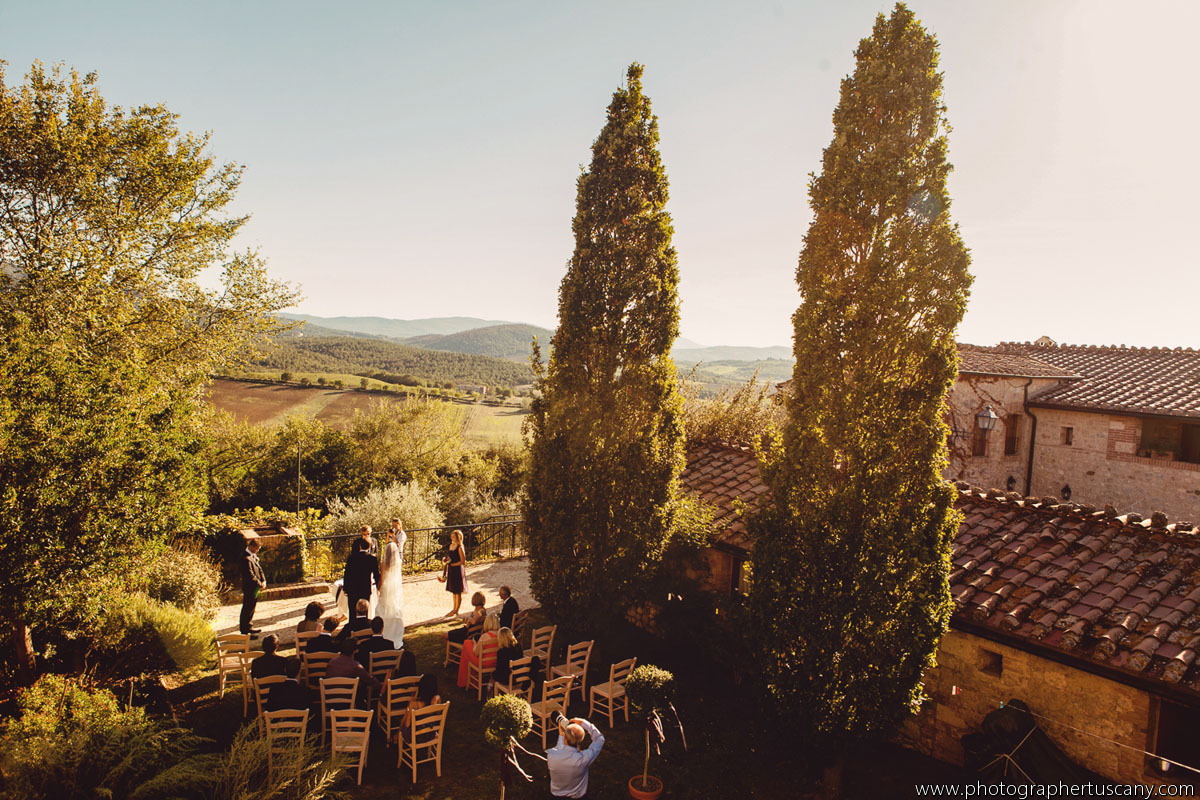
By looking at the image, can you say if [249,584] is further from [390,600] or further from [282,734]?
[282,734]

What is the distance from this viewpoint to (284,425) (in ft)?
90.4

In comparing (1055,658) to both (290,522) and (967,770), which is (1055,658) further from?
(290,522)

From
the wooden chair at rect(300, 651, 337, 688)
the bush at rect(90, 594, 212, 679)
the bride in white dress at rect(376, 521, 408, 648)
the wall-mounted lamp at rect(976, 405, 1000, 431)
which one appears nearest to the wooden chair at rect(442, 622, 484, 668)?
the bride in white dress at rect(376, 521, 408, 648)

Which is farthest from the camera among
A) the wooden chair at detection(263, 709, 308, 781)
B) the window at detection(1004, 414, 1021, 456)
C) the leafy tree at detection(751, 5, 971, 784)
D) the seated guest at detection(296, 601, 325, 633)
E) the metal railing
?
the window at detection(1004, 414, 1021, 456)

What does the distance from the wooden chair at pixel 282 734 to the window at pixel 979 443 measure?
18165mm

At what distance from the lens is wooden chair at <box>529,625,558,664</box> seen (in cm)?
1005

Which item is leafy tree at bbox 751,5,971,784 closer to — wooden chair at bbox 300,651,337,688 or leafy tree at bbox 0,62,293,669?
wooden chair at bbox 300,651,337,688

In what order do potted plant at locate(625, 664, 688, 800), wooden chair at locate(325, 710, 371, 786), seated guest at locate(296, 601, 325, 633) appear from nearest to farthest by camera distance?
wooden chair at locate(325, 710, 371, 786) < potted plant at locate(625, 664, 688, 800) < seated guest at locate(296, 601, 325, 633)

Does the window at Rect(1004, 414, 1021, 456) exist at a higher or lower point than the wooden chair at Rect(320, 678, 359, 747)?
higher

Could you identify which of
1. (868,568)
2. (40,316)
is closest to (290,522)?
(40,316)

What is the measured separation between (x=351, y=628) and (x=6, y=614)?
439 cm

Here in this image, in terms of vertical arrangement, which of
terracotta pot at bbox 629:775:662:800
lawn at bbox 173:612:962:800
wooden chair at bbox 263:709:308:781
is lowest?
lawn at bbox 173:612:962:800

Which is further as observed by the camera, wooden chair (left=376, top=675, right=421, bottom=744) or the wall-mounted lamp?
the wall-mounted lamp

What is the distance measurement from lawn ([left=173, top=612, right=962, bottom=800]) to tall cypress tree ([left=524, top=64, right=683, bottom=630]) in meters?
2.16
